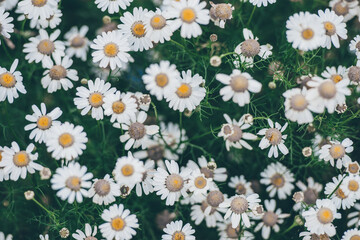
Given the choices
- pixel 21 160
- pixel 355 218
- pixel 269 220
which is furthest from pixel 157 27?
pixel 355 218

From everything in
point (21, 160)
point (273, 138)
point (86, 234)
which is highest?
point (273, 138)

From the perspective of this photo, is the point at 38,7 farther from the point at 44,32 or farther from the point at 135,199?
the point at 135,199

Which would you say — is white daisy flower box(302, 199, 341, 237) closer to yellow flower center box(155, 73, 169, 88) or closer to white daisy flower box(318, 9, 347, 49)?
white daisy flower box(318, 9, 347, 49)

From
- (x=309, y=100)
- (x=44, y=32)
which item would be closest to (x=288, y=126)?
(x=309, y=100)

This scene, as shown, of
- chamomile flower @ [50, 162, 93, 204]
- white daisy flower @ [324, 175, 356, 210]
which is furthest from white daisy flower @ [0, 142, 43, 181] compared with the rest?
white daisy flower @ [324, 175, 356, 210]

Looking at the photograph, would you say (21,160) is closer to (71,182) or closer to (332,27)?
(71,182)
